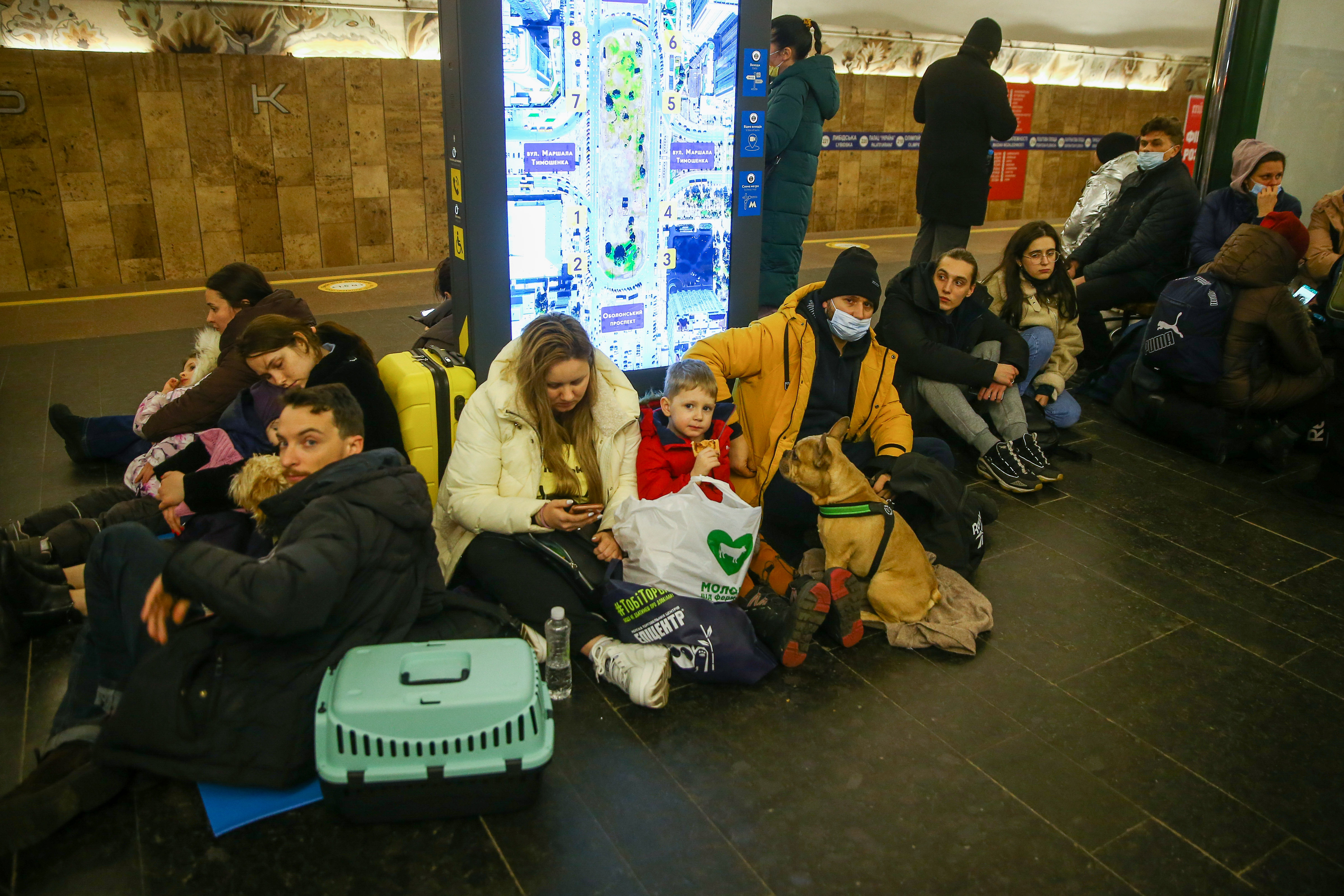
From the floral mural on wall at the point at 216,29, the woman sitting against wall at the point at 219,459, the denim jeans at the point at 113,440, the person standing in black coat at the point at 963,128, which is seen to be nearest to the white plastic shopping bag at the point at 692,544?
the woman sitting against wall at the point at 219,459

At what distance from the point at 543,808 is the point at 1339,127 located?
25.3ft

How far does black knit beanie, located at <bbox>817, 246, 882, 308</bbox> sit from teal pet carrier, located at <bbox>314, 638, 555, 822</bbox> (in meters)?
2.17

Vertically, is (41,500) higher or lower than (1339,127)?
lower

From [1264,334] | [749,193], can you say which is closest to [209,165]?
[749,193]

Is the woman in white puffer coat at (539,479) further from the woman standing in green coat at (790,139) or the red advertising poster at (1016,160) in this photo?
the red advertising poster at (1016,160)

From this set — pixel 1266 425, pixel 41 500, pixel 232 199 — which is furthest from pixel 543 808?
pixel 232 199

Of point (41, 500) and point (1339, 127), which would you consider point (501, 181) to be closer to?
point (41, 500)

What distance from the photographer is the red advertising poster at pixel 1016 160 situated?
1383 centimetres

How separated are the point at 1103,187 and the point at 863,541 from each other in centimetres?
500

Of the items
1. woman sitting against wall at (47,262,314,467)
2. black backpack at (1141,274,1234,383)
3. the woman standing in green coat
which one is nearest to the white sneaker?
woman sitting against wall at (47,262,314,467)

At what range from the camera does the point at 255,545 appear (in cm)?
295

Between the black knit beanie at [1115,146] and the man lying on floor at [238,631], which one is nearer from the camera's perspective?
the man lying on floor at [238,631]

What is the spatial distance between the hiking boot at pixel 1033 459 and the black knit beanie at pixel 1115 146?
333 centimetres

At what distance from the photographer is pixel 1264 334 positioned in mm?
5152
